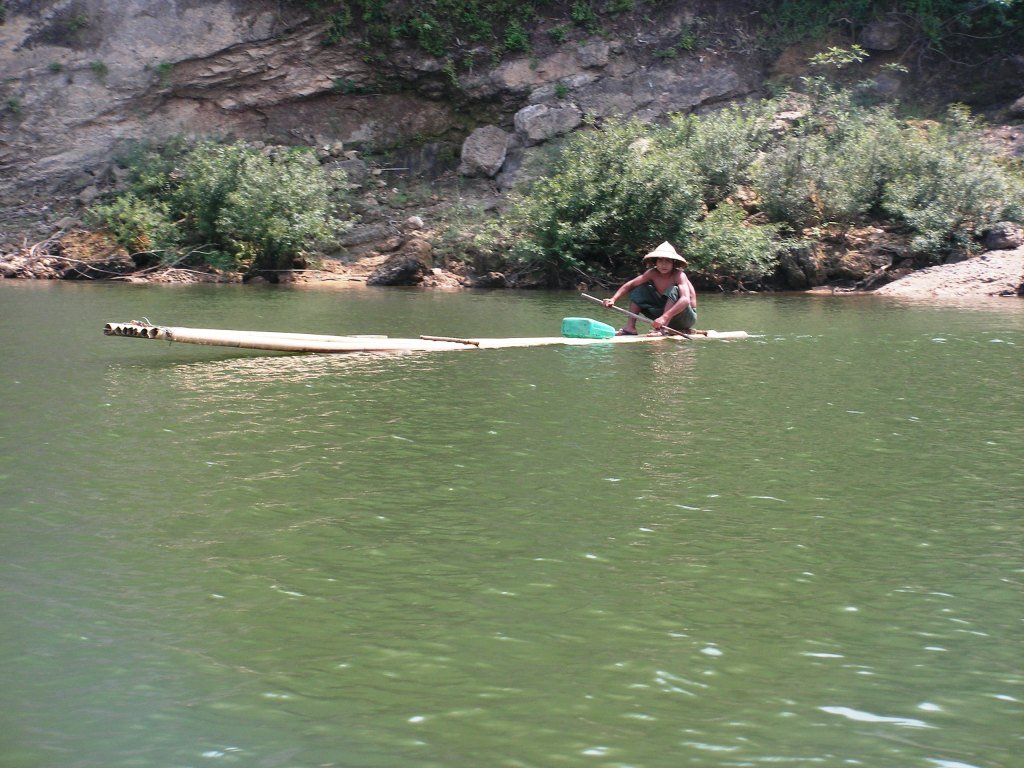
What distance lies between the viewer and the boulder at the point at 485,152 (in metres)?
32.0

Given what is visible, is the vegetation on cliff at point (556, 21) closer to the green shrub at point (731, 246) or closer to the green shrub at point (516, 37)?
the green shrub at point (516, 37)

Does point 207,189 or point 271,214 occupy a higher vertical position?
point 207,189

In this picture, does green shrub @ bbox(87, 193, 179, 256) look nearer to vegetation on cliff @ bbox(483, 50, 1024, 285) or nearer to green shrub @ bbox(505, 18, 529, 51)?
vegetation on cliff @ bbox(483, 50, 1024, 285)

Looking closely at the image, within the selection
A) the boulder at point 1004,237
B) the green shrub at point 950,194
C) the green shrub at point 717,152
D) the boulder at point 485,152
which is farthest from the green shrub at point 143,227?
the boulder at point 1004,237

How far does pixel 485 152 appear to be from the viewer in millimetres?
32156

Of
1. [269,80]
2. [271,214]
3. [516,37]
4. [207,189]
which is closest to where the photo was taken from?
[271,214]

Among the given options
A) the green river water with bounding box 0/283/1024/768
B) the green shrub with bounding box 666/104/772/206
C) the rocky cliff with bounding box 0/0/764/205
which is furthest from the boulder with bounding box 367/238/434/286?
the green river water with bounding box 0/283/1024/768

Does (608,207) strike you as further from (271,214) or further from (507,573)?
(507,573)

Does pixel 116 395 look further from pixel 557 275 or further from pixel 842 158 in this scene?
pixel 842 158

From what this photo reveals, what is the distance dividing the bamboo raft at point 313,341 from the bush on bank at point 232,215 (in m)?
14.8

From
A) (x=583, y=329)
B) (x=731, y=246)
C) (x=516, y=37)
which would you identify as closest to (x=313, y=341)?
(x=583, y=329)

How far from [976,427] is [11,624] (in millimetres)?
7608

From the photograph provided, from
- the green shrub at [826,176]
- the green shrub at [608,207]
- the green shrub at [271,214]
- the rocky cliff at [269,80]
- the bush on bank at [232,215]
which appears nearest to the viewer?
the green shrub at [608,207]

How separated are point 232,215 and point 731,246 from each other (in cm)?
1210
